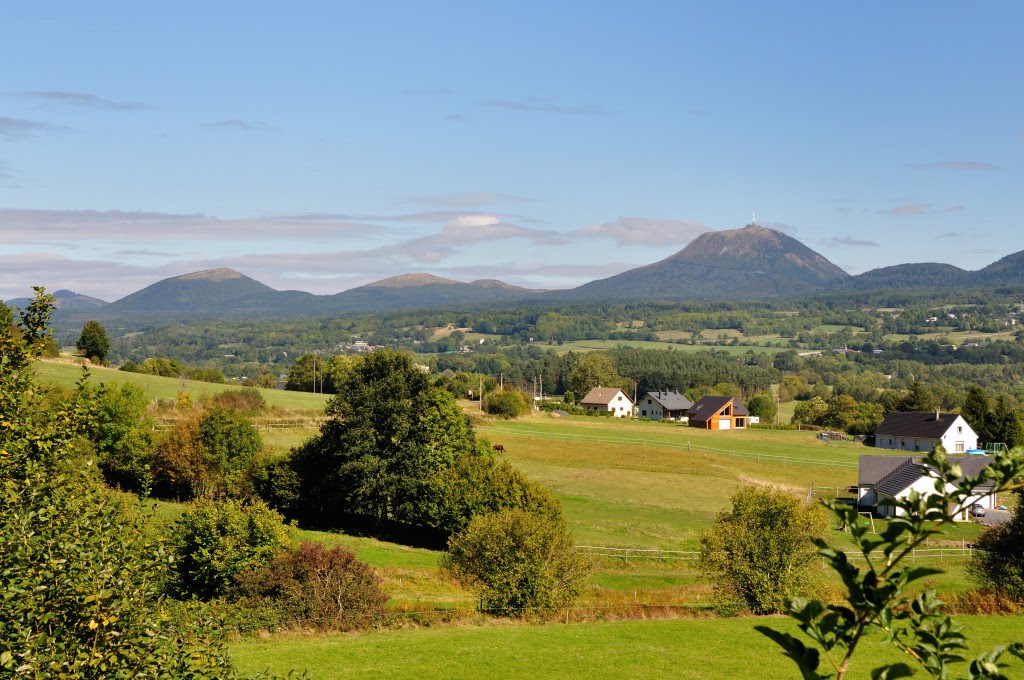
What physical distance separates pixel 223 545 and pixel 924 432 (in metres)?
83.3

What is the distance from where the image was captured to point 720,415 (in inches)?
4700

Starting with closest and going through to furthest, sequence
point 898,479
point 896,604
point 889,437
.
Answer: point 896,604 < point 898,479 < point 889,437

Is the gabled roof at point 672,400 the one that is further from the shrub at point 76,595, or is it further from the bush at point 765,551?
the shrub at point 76,595

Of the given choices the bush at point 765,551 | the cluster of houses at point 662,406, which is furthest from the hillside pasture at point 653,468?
the bush at point 765,551

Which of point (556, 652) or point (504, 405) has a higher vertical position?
point (504, 405)

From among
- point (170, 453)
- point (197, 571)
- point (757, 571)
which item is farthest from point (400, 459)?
point (757, 571)

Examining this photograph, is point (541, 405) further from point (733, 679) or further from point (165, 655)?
point (165, 655)

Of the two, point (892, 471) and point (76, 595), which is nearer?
point (76, 595)

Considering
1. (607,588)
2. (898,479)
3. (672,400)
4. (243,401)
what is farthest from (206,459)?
(672,400)

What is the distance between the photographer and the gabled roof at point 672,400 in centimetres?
14350

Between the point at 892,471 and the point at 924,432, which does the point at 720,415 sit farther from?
the point at 892,471

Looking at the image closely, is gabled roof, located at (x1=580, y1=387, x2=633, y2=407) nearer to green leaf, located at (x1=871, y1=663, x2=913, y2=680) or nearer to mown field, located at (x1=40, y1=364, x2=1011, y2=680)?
mown field, located at (x1=40, y1=364, x2=1011, y2=680)

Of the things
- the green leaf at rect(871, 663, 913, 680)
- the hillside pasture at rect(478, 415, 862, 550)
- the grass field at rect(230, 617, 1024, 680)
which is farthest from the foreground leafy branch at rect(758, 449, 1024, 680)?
the hillside pasture at rect(478, 415, 862, 550)

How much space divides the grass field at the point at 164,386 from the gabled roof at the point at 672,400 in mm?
60581
